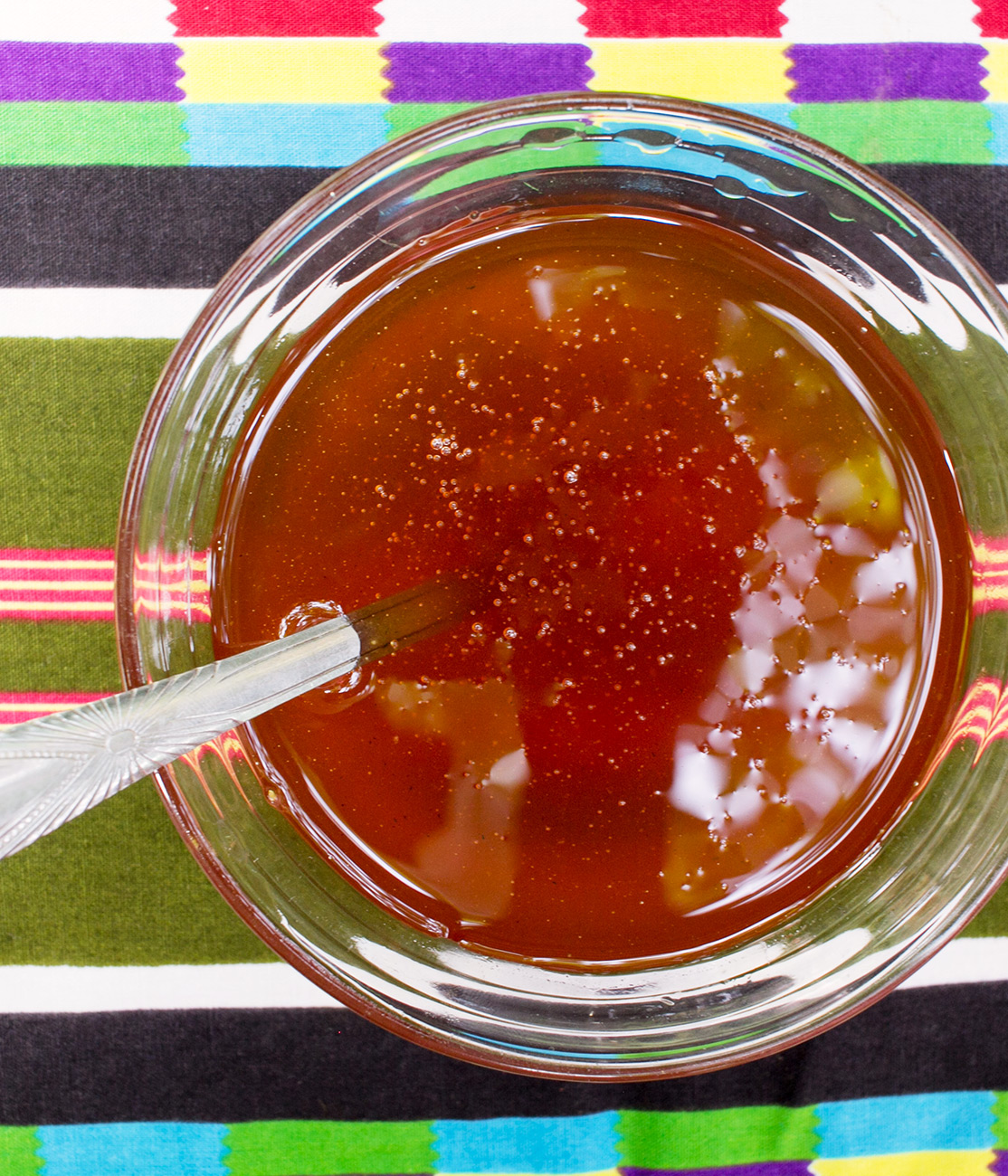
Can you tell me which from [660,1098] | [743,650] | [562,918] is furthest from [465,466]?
[660,1098]

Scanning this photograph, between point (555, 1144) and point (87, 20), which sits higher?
point (87, 20)

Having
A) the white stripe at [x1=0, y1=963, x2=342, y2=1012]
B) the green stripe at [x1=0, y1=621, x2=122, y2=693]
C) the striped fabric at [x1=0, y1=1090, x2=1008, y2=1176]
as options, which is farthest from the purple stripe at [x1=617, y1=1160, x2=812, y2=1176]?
the green stripe at [x1=0, y1=621, x2=122, y2=693]

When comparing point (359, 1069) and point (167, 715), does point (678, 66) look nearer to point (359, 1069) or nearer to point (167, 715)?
point (167, 715)

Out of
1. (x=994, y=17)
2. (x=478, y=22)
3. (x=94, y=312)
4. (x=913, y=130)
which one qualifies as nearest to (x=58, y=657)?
(x=94, y=312)

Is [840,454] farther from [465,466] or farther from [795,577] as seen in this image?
[465,466]

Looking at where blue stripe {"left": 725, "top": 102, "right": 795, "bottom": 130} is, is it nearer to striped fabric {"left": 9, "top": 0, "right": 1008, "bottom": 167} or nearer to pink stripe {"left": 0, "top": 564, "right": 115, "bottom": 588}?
striped fabric {"left": 9, "top": 0, "right": 1008, "bottom": 167}
